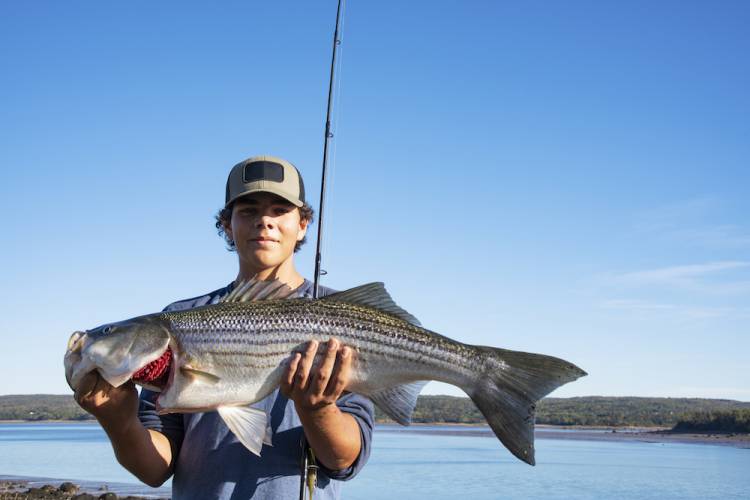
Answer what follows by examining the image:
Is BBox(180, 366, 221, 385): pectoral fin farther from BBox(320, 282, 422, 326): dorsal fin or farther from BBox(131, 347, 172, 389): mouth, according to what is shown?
BBox(320, 282, 422, 326): dorsal fin

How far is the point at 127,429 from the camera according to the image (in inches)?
195

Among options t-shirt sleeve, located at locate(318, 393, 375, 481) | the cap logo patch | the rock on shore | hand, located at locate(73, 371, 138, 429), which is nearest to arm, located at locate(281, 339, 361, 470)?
t-shirt sleeve, located at locate(318, 393, 375, 481)

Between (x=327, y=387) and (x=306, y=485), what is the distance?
0.77 m

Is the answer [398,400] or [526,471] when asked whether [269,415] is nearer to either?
[398,400]

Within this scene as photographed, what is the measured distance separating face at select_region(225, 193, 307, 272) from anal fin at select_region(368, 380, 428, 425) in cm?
131

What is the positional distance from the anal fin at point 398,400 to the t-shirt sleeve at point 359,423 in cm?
49

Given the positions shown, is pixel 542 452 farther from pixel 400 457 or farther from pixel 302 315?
pixel 302 315

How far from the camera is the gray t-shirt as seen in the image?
495 centimetres

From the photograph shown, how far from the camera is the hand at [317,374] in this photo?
15.4 feet

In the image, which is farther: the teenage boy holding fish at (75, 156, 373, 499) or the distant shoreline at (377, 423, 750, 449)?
the distant shoreline at (377, 423, 750, 449)

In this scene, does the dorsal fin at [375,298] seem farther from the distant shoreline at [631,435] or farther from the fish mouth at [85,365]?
the distant shoreline at [631,435]

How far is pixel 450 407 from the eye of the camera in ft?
376

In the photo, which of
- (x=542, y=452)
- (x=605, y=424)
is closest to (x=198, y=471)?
(x=542, y=452)

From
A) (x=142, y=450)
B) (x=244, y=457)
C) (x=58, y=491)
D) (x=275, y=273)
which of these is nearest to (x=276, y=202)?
(x=275, y=273)
